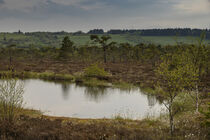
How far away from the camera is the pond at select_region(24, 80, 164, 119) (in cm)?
1944

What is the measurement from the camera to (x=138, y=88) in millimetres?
32438

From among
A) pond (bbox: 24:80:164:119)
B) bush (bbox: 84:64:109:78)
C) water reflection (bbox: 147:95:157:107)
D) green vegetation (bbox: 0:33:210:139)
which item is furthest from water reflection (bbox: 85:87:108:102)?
bush (bbox: 84:64:109:78)

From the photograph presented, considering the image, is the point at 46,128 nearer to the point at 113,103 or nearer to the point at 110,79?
the point at 113,103

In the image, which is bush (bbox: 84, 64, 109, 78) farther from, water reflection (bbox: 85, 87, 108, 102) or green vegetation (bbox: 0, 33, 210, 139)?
water reflection (bbox: 85, 87, 108, 102)

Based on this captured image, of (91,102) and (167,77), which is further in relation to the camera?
(91,102)

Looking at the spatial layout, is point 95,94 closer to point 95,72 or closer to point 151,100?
point 151,100

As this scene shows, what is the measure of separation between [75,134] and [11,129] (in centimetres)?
294

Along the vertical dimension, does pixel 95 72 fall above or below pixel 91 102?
above

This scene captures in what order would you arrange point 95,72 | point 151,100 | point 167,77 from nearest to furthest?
point 167,77 → point 151,100 → point 95,72

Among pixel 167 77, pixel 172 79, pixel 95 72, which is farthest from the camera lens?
pixel 95 72

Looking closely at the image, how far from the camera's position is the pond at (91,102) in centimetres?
1944

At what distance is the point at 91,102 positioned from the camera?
23.6m

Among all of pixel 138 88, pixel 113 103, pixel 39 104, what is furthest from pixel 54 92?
pixel 138 88

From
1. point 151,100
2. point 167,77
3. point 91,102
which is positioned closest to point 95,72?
point 91,102
